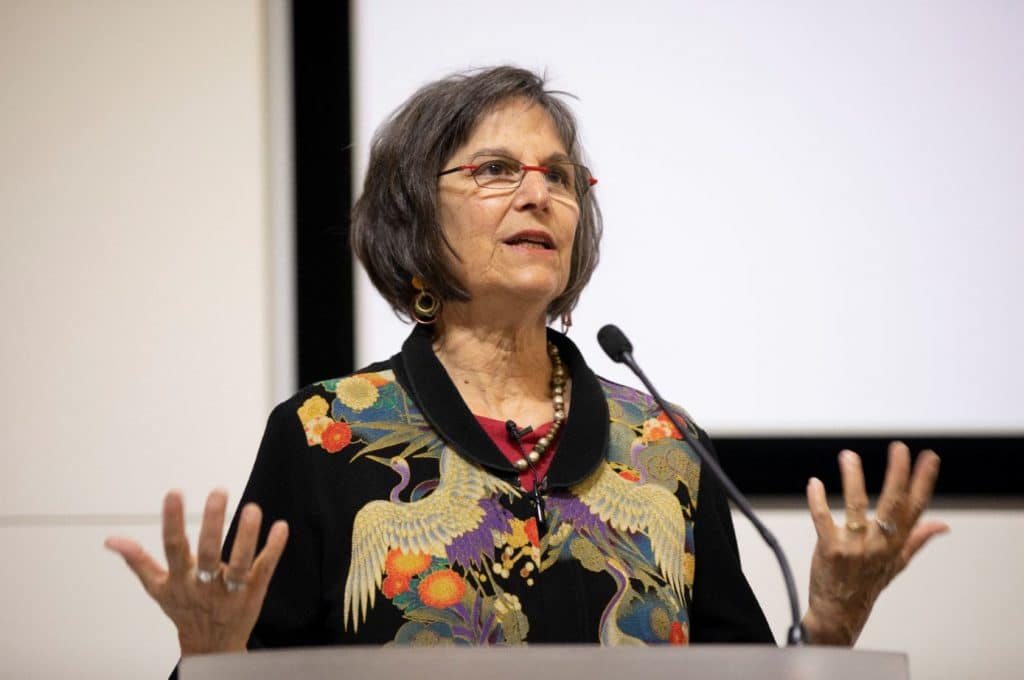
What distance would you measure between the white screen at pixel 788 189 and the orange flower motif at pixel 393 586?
3.78 ft

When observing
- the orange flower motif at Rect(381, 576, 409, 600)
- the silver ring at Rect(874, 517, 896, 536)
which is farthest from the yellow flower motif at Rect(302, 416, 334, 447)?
the silver ring at Rect(874, 517, 896, 536)

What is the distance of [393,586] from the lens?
170 centimetres

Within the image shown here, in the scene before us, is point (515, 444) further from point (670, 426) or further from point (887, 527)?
point (887, 527)

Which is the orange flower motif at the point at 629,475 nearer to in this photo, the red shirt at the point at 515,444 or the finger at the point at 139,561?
the red shirt at the point at 515,444

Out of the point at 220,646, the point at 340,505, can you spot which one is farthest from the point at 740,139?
the point at 220,646

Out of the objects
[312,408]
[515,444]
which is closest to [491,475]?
[515,444]

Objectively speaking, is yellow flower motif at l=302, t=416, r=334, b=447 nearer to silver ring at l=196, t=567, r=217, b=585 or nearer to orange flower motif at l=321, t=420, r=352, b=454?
orange flower motif at l=321, t=420, r=352, b=454

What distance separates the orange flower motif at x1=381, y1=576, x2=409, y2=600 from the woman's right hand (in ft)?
0.95

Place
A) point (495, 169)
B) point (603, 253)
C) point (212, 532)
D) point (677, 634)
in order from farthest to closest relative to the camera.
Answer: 1. point (603, 253)
2. point (495, 169)
3. point (677, 634)
4. point (212, 532)

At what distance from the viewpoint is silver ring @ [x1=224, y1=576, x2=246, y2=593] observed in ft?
4.56

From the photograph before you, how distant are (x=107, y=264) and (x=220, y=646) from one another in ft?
5.52

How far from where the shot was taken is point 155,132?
9.55 feet

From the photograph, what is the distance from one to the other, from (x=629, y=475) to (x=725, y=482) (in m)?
0.49

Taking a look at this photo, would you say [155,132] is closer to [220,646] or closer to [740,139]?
[740,139]
